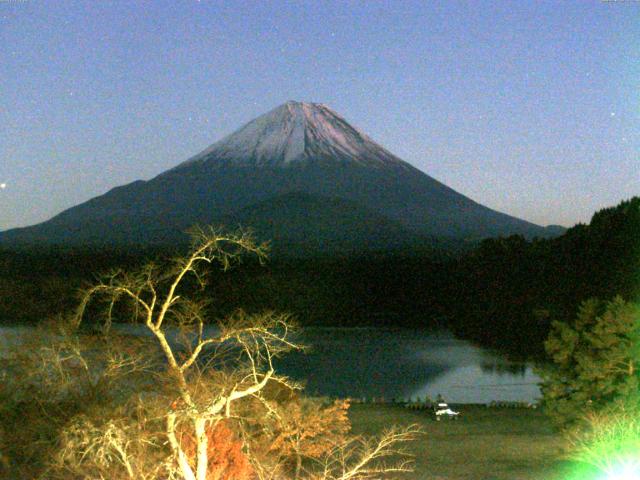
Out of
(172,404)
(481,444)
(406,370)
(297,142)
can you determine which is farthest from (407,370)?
(297,142)

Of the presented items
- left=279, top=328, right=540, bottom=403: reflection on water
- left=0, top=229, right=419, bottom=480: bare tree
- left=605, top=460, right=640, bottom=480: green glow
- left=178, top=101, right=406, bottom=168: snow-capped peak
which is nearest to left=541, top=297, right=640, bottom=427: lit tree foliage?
left=605, top=460, right=640, bottom=480: green glow

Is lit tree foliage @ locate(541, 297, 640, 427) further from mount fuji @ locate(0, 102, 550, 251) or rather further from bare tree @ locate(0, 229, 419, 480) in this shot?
mount fuji @ locate(0, 102, 550, 251)

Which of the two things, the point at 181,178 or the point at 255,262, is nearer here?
the point at 255,262

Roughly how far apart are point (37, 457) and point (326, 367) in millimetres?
19272

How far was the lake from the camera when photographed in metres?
24.3

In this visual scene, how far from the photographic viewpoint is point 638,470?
30.4 ft

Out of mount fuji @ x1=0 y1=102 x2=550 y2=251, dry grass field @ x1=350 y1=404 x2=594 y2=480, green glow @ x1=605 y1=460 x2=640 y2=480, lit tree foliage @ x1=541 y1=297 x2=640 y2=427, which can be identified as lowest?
dry grass field @ x1=350 y1=404 x2=594 y2=480

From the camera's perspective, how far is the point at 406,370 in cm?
2925

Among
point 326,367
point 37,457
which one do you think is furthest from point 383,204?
point 37,457

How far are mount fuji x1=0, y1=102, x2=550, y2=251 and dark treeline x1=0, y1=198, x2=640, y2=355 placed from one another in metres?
26.5

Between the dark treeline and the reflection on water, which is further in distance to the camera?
the dark treeline

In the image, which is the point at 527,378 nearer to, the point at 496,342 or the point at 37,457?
the point at 496,342

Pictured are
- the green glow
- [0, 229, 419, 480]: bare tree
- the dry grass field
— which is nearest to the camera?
[0, 229, 419, 480]: bare tree

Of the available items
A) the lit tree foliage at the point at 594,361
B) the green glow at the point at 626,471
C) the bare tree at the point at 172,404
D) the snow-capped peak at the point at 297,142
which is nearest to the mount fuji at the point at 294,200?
the snow-capped peak at the point at 297,142
